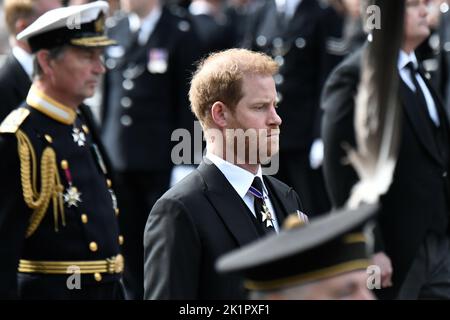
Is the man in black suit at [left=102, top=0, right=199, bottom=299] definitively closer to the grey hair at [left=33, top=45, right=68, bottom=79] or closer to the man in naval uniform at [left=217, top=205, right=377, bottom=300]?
the grey hair at [left=33, top=45, right=68, bottom=79]

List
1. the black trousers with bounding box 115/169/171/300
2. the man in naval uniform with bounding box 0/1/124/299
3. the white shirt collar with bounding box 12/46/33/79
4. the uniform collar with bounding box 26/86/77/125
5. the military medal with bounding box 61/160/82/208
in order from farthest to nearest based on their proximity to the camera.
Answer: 1. the black trousers with bounding box 115/169/171/300
2. the white shirt collar with bounding box 12/46/33/79
3. the uniform collar with bounding box 26/86/77/125
4. the military medal with bounding box 61/160/82/208
5. the man in naval uniform with bounding box 0/1/124/299

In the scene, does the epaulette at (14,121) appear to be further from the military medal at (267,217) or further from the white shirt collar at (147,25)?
the white shirt collar at (147,25)

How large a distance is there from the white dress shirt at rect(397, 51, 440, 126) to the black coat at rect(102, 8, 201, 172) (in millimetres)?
3804

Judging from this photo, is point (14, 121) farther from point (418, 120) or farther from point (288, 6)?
point (288, 6)

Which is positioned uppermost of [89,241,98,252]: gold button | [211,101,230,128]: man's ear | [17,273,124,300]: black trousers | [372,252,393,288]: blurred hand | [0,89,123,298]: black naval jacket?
[211,101,230,128]: man's ear

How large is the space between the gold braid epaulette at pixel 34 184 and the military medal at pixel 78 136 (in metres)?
0.24

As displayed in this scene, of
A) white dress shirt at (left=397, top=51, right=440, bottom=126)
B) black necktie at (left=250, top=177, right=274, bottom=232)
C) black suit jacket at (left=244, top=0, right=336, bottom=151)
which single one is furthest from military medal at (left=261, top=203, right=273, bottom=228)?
black suit jacket at (left=244, top=0, right=336, bottom=151)

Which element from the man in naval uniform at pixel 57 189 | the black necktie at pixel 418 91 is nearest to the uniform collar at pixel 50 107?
the man in naval uniform at pixel 57 189

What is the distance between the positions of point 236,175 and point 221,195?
11 cm

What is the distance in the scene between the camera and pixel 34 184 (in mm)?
5547

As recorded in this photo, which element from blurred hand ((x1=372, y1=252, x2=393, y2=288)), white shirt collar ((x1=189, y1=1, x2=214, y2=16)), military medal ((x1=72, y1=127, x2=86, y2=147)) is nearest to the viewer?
military medal ((x1=72, y1=127, x2=86, y2=147))

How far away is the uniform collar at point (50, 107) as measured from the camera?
18.9 ft

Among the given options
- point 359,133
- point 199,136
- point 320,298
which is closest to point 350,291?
point 320,298

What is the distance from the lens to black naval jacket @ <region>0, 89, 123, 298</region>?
5.45 meters
